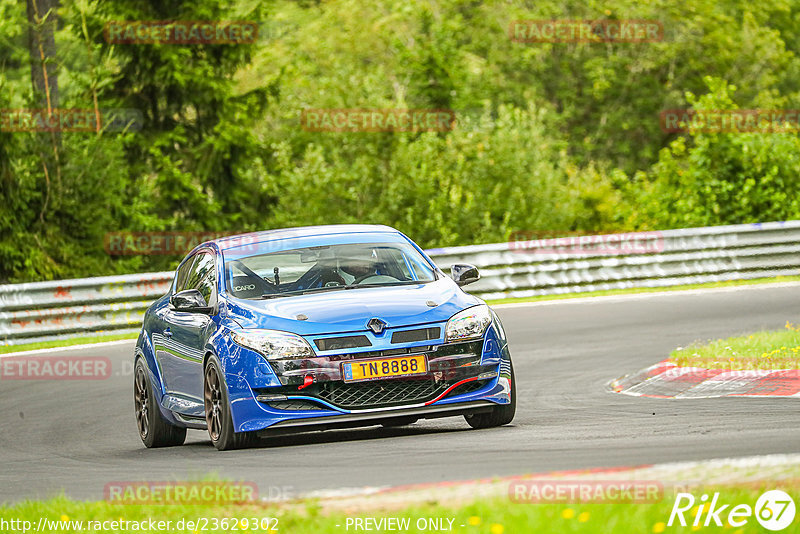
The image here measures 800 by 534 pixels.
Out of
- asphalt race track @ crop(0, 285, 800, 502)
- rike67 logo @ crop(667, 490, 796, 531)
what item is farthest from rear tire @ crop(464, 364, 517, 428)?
rike67 logo @ crop(667, 490, 796, 531)

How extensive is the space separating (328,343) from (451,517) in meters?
3.57

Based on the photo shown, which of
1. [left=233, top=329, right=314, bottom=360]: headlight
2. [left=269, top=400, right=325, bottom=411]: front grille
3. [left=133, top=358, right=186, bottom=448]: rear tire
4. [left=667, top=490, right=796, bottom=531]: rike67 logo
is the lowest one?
A: [left=133, top=358, right=186, bottom=448]: rear tire

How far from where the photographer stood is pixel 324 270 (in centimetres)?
1046

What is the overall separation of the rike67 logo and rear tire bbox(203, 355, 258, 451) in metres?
4.32

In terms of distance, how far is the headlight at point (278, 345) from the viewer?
9.24 metres

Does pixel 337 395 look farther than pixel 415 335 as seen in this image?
No

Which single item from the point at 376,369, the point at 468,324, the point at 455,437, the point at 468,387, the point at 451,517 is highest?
the point at 451,517

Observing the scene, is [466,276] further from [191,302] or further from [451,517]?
[451,517]

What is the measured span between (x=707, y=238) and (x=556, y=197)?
11.7 m

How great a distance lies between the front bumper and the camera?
9219mm

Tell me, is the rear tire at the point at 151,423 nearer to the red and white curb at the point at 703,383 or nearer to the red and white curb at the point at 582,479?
the red and white curb at the point at 703,383

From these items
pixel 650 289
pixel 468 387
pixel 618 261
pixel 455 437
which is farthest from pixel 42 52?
pixel 455 437

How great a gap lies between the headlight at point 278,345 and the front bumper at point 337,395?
0.05m

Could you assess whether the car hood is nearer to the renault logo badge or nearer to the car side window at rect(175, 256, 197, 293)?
the renault logo badge
